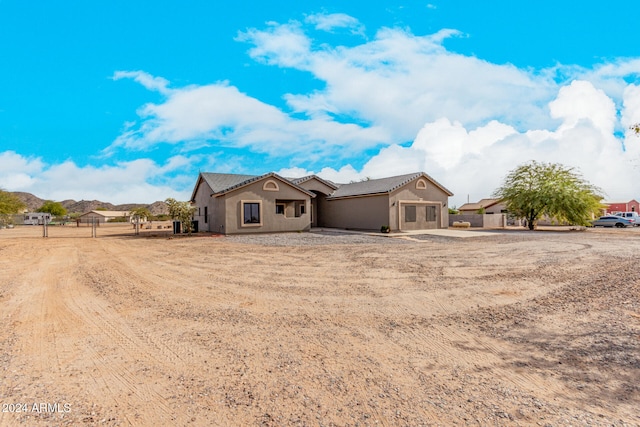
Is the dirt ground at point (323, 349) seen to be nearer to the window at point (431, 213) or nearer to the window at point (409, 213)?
the window at point (409, 213)

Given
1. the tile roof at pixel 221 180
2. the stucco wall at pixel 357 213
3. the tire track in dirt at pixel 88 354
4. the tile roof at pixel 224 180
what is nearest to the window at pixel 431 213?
the stucco wall at pixel 357 213

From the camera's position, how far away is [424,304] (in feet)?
21.8

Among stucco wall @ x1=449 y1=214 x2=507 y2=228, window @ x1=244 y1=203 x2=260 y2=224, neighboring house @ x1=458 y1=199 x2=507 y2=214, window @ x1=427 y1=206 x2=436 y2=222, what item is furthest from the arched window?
neighboring house @ x1=458 y1=199 x2=507 y2=214

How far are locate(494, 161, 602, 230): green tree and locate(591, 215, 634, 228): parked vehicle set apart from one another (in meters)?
A: 5.55

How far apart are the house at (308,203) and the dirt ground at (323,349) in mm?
14108

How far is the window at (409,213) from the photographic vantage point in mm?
26980

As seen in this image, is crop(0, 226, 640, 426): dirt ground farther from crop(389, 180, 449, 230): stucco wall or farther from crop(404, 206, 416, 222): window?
crop(404, 206, 416, 222): window

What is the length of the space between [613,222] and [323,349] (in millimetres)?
39886

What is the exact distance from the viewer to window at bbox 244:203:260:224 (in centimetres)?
2323

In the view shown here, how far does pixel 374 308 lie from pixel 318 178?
86.2 feet

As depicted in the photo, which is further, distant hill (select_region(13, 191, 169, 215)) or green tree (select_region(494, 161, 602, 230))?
distant hill (select_region(13, 191, 169, 215))

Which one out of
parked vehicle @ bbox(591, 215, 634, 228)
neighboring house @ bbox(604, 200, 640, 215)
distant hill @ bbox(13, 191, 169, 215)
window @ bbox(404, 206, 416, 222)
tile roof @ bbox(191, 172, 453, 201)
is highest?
distant hill @ bbox(13, 191, 169, 215)

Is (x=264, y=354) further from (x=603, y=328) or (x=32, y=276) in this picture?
(x=32, y=276)

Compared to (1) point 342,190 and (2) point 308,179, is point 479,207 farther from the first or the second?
(2) point 308,179
